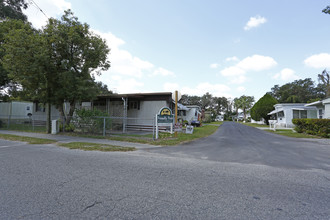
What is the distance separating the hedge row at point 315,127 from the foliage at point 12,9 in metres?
30.3

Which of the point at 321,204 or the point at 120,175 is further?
the point at 120,175

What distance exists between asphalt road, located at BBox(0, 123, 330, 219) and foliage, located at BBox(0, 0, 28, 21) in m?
19.9

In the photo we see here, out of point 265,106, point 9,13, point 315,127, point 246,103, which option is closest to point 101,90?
point 9,13

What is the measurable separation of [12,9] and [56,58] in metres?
12.7

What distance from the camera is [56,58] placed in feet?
36.8

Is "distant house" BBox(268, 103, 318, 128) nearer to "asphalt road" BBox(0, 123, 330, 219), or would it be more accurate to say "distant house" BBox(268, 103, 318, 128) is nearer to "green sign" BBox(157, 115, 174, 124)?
"green sign" BBox(157, 115, 174, 124)

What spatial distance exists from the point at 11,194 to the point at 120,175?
6.48 ft

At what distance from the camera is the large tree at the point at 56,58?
10.1m

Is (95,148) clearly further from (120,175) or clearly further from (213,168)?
(213,168)

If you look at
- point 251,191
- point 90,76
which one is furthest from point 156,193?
point 90,76

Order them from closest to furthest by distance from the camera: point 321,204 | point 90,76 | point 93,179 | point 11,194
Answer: point 321,204
point 11,194
point 93,179
point 90,76

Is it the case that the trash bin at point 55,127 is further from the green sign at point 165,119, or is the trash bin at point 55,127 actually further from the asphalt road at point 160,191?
the green sign at point 165,119

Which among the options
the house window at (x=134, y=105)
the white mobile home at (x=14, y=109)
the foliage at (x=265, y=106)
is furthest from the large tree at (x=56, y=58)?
the foliage at (x=265, y=106)

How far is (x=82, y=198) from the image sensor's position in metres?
2.79
